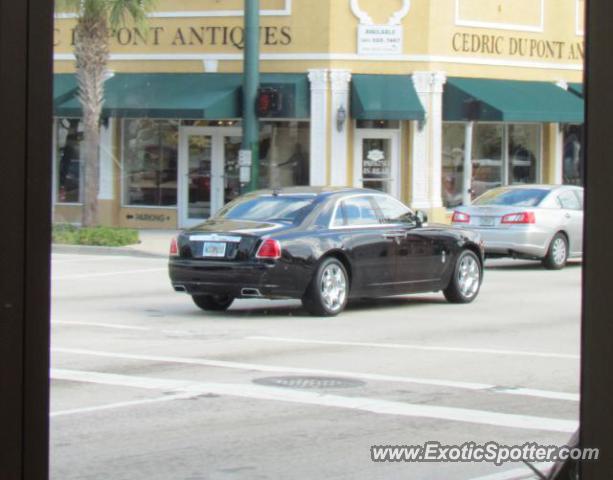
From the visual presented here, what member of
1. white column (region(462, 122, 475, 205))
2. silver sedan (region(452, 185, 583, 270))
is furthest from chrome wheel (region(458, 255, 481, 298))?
white column (region(462, 122, 475, 205))

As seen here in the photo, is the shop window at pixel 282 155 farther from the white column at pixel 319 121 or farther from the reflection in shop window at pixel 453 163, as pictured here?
the reflection in shop window at pixel 453 163

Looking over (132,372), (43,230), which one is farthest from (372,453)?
(43,230)

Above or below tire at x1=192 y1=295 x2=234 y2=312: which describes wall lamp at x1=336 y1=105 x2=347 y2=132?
above

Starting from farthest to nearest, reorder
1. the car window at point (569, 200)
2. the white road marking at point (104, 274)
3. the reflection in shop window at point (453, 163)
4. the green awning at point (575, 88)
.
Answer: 1. the green awning at point (575, 88)
2. the reflection in shop window at point (453, 163)
3. the car window at point (569, 200)
4. the white road marking at point (104, 274)

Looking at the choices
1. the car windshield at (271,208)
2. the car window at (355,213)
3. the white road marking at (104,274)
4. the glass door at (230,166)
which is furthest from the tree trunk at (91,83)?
the car window at (355,213)

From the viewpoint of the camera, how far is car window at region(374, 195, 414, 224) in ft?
49.1

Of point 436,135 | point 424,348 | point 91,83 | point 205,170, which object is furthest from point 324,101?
point 424,348

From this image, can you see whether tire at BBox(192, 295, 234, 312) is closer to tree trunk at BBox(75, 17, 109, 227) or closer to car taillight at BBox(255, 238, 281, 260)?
car taillight at BBox(255, 238, 281, 260)

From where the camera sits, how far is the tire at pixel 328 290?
1371 centimetres

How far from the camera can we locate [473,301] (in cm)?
1617

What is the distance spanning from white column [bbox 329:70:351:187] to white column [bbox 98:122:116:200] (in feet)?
19.8

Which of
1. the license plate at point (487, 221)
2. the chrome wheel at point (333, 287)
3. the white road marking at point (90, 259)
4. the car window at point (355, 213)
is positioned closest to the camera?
the chrome wheel at point (333, 287)

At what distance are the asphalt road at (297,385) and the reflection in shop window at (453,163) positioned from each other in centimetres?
1451

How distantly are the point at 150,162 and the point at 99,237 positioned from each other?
621cm
